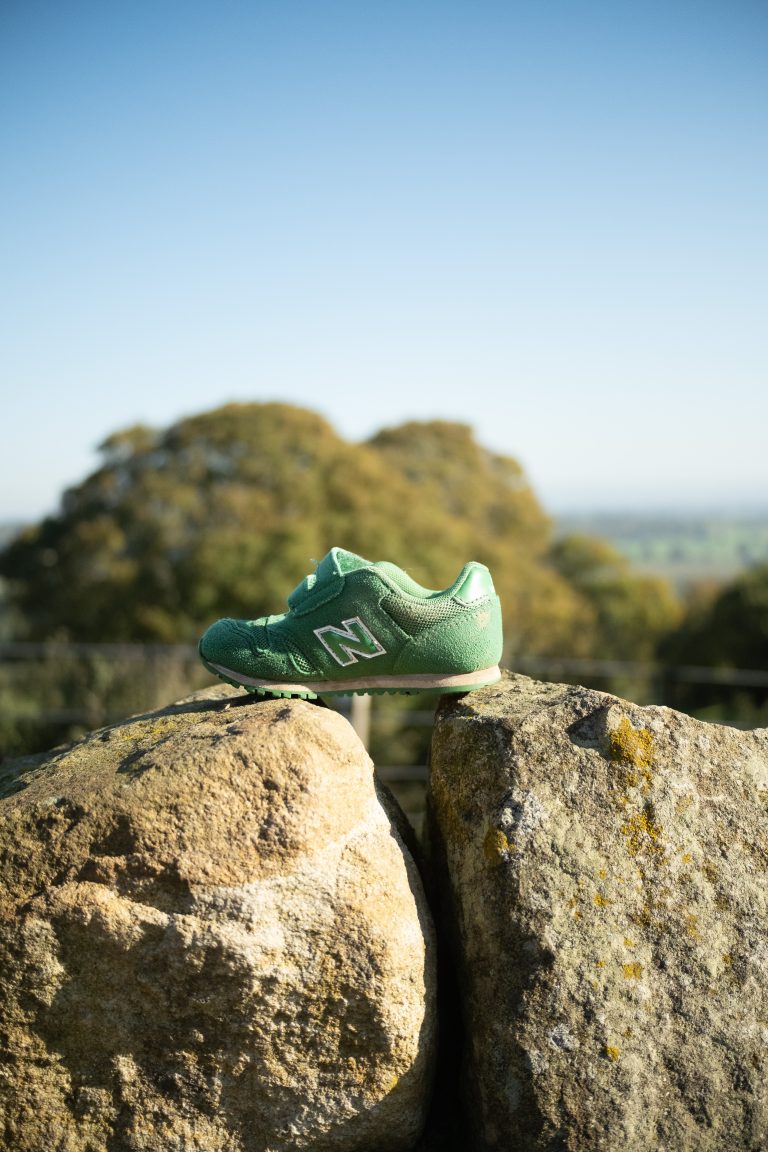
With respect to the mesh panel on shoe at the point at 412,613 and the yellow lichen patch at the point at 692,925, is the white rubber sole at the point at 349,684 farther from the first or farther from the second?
the yellow lichen patch at the point at 692,925

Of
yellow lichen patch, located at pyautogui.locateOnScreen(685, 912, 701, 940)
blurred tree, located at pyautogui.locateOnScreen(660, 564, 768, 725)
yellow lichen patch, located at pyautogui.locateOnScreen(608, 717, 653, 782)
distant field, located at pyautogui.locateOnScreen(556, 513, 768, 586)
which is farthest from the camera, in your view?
distant field, located at pyautogui.locateOnScreen(556, 513, 768, 586)

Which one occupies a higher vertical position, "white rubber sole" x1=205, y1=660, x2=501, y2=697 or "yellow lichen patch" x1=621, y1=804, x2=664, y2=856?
"white rubber sole" x1=205, y1=660, x2=501, y2=697

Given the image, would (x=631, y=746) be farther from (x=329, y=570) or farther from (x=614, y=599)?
(x=614, y=599)

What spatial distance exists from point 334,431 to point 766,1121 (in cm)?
1095

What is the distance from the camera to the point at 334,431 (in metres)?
12.9

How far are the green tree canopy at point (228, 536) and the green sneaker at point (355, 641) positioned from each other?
7.64 metres

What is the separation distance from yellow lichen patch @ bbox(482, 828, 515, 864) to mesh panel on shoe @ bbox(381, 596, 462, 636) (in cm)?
69

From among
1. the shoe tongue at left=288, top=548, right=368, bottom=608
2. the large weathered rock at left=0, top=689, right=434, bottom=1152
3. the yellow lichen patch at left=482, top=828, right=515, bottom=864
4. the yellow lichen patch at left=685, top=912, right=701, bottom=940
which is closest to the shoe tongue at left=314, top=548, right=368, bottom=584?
the shoe tongue at left=288, top=548, right=368, bottom=608

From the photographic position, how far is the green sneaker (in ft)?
10.4

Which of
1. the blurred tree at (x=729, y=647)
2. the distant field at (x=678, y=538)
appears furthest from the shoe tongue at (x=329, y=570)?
the distant field at (x=678, y=538)

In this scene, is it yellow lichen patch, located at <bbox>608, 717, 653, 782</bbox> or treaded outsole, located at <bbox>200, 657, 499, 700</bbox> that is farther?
treaded outsole, located at <bbox>200, 657, 499, 700</bbox>

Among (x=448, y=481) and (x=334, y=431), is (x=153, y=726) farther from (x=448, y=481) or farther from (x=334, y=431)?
(x=448, y=481)

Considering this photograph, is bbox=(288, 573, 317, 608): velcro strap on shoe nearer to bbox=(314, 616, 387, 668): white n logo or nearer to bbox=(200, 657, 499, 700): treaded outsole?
bbox=(314, 616, 387, 668): white n logo

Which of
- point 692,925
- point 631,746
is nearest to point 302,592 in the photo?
point 631,746
